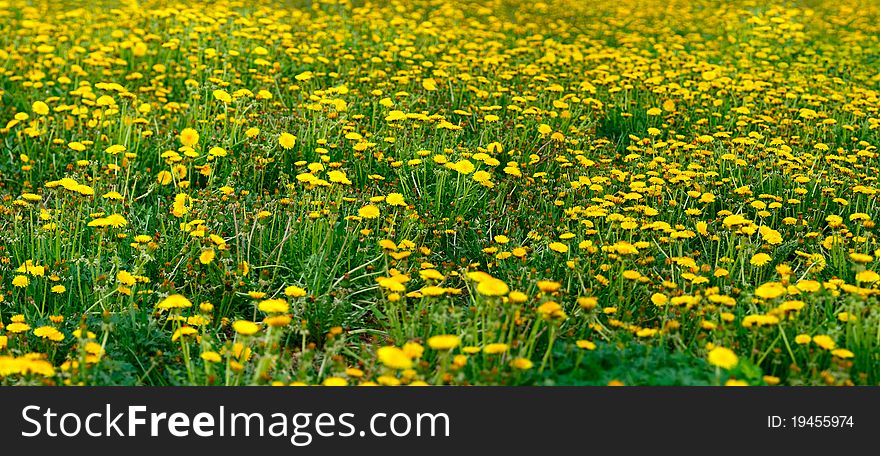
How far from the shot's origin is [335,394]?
105 inches

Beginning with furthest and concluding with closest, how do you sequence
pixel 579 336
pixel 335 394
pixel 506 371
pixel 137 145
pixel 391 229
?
1. pixel 137 145
2. pixel 391 229
3. pixel 579 336
4. pixel 506 371
5. pixel 335 394

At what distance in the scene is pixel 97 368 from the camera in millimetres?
3107

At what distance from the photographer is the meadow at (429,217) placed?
Result: 3.16m

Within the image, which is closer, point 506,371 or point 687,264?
point 506,371

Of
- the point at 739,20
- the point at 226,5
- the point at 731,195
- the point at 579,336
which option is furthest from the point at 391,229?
the point at 739,20

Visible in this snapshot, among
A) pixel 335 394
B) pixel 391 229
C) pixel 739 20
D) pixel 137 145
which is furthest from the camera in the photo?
pixel 739 20

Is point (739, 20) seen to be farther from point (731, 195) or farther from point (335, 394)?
point (335, 394)

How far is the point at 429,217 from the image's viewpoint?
455cm

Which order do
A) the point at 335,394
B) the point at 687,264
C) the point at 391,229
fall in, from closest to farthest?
the point at 335,394 < the point at 687,264 < the point at 391,229

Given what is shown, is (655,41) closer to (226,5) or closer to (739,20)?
(739,20)

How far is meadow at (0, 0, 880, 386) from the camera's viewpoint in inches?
124

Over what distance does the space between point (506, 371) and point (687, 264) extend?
110cm

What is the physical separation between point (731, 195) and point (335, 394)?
295cm

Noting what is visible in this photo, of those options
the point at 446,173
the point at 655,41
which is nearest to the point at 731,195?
the point at 446,173
